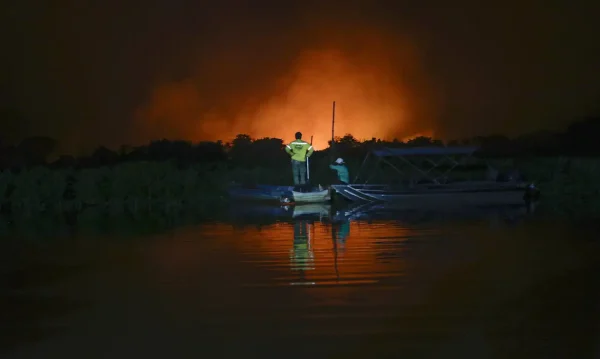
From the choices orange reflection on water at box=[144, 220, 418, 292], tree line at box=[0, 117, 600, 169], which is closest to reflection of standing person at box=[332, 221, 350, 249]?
orange reflection on water at box=[144, 220, 418, 292]

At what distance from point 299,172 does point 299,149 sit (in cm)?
81

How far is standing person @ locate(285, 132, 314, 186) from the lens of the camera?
17141 mm

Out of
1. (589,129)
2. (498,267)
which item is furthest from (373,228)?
(589,129)

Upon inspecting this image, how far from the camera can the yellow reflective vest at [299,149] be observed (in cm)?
1712

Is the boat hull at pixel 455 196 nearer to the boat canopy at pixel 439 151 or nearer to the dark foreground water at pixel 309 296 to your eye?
the boat canopy at pixel 439 151

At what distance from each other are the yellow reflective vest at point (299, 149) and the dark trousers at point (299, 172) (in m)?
0.19

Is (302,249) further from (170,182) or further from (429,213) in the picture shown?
(170,182)

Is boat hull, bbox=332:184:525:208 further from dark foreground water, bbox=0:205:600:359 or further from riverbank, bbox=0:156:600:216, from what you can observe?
dark foreground water, bbox=0:205:600:359

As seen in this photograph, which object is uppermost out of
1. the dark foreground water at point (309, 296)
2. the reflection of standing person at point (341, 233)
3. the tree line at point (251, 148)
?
the tree line at point (251, 148)

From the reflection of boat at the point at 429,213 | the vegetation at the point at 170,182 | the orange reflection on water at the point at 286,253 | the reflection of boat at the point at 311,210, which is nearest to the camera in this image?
the orange reflection on water at the point at 286,253

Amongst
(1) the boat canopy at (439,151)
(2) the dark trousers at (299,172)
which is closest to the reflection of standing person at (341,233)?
(2) the dark trousers at (299,172)

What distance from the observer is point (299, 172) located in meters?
17.8

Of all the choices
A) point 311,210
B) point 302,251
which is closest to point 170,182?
point 311,210

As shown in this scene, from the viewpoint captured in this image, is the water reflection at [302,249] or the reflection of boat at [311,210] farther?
the reflection of boat at [311,210]
